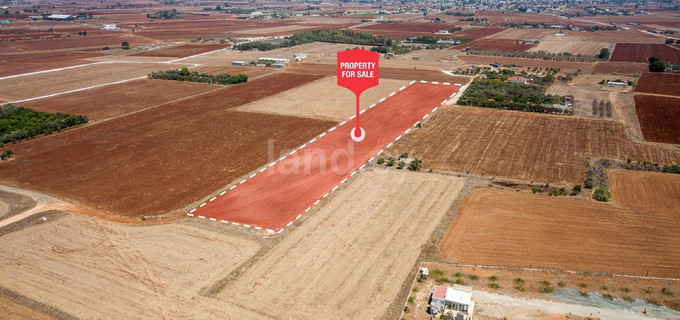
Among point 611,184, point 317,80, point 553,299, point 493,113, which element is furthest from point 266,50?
point 553,299

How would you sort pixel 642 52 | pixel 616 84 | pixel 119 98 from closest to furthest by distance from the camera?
pixel 119 98 → pixel 616 84 → pixel 642 52

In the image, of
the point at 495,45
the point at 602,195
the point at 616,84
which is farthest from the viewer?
the point at 495,45

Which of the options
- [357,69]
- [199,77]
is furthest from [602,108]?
[199,77]

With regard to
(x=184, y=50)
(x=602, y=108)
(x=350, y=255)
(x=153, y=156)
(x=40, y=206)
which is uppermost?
(x=184, y=50)

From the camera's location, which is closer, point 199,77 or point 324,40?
point 199,77

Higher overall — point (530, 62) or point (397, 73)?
point (530, 62)

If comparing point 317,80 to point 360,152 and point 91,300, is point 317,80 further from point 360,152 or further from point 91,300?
point 91,300

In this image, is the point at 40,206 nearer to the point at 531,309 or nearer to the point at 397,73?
the point at 531,309

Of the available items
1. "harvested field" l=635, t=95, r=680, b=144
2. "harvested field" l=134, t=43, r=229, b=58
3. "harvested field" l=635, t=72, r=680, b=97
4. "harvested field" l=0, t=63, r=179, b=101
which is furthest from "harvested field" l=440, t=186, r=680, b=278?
"harvested field" l=134, t=43, r=229, b=58
